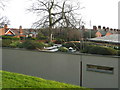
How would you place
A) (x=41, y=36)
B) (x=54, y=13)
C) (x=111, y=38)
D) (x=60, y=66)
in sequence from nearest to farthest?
1. (x=60, y=66)
2. (x=111, y=38)
3. (x=41, y=36)
4. (x=54, y=13)

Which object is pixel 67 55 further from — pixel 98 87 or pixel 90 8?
pixel 90 8

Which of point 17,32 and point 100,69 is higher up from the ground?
point 17,32

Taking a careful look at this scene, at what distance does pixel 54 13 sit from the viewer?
34.0ft

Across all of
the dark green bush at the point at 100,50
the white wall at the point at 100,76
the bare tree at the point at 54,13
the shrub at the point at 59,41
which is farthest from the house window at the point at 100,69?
the bare tree at the point at 54,13

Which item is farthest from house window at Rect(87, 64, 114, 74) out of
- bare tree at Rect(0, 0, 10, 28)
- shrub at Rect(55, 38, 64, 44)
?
bare tree at Rect(0, 0, 10, 28)

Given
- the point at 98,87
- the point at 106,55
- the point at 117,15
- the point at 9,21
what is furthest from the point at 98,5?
the point at 9,21

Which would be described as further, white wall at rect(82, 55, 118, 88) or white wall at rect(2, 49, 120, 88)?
white wall at rect(2, 49, 120, 88)

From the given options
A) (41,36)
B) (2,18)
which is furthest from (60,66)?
(2,18)

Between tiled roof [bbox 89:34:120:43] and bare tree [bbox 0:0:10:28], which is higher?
bare tree [bbox 0:0:10:28]

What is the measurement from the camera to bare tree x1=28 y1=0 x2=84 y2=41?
9.55m

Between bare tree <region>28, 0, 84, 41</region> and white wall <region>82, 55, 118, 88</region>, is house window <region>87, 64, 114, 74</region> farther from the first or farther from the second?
bare tree <region>28, 0, 84, 41</region>

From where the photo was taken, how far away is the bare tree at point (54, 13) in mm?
9555

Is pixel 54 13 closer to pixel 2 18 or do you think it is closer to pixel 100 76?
pixel 2 18

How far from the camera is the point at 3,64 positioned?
768 cm
